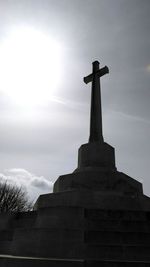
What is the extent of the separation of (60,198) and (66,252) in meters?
2.74

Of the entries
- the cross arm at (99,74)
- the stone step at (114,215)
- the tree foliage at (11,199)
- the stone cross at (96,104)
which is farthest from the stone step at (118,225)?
the tree foliage at (11,199)

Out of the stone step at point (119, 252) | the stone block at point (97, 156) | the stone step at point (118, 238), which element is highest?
the stone block at point (97, 156)

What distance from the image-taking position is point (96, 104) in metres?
11.9

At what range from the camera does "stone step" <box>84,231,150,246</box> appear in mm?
6164

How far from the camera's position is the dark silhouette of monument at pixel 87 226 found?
18.5 feet

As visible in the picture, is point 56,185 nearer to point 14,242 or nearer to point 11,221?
point 11,221

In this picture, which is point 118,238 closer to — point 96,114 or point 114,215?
point 114,215

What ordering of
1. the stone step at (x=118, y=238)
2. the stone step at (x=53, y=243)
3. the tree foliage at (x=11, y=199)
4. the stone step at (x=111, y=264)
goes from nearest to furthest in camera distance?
the stone step at (x=111, y=264) → the stone step at (x=53, y=243) → the stone step at (x=118, y=238) → the tree foliage at (x=11, y=199)

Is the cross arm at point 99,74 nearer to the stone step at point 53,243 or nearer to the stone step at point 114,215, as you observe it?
the stone step at point 114,215

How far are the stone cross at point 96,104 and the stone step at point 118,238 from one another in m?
5.30

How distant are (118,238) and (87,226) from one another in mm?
940

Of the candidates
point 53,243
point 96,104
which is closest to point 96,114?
point 96,104

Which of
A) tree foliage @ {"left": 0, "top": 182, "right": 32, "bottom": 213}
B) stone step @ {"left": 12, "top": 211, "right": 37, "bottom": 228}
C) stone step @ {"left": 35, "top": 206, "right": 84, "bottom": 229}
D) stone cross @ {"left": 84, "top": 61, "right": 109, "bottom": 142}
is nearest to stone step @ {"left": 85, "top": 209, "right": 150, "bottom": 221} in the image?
stone step @ {"left": 35, "top": 206, "right": 84, "bottom": 229}

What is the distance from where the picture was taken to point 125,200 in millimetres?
8391
